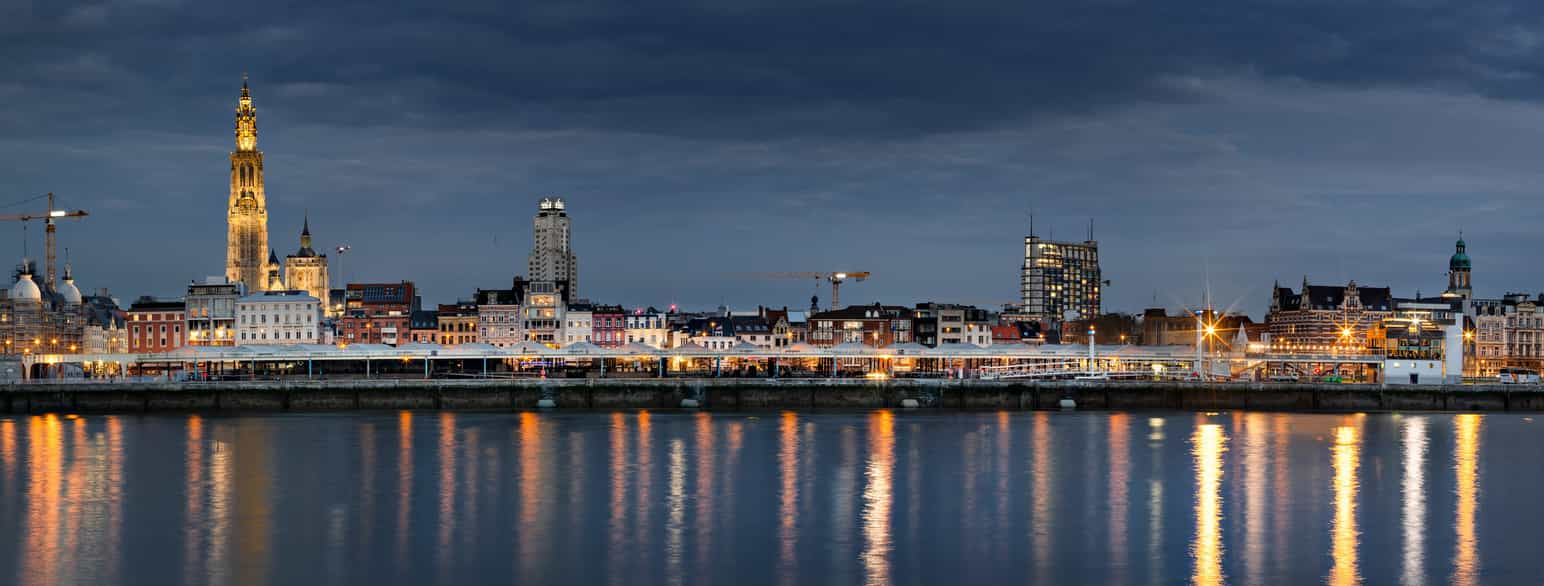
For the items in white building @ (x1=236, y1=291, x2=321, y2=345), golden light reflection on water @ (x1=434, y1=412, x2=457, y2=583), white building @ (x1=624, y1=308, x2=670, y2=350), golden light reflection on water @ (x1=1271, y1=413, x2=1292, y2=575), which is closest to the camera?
golden light reflection on water @ (x1=434, y1=412, x2=457, y2=583)

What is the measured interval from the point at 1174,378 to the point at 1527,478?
2402 inches

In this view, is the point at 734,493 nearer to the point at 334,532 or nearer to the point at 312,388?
the point at 334,532

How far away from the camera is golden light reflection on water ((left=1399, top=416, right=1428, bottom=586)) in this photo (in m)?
48.9

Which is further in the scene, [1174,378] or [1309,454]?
[1174,378]

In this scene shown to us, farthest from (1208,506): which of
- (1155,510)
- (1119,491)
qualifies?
(1119,491)

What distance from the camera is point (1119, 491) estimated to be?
218ft

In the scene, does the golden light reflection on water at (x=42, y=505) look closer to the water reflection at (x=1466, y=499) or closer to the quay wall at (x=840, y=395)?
the quay wall at (x=840, y=395)

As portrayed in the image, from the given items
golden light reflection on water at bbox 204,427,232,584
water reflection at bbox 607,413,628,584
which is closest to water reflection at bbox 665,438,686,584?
water reflection at bbox 607,413,628,584

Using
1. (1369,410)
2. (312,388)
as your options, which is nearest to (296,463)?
(312,388)

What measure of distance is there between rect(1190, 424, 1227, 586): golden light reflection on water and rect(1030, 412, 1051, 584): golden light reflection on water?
4.54 meters

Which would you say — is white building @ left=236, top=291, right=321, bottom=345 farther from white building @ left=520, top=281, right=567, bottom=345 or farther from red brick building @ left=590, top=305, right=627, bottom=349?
red brick building @ left=590, top=305, right=627, bottom=349

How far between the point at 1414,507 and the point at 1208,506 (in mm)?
8087

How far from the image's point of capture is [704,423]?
102 m

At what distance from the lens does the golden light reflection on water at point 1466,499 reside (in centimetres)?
4933
